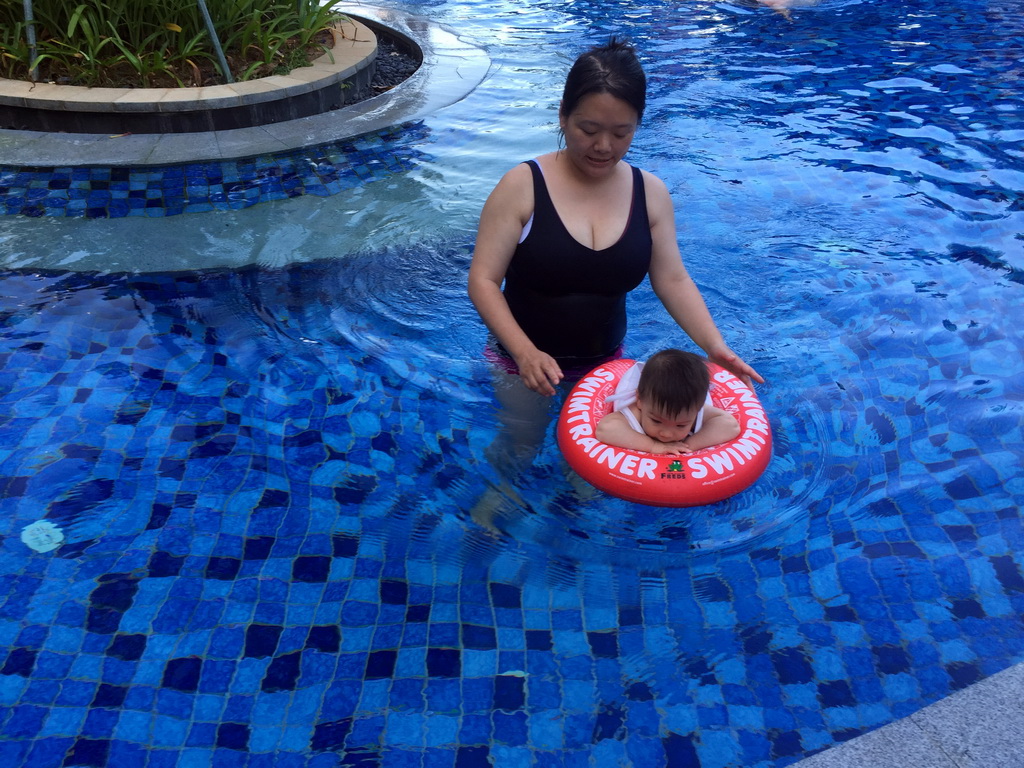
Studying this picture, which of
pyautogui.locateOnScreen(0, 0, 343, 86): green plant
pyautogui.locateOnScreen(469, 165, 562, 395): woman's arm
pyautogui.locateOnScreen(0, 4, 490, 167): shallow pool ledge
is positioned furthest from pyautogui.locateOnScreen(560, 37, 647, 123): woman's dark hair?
pyautogui.locateOnScreen(0, 0, 343, 86): green plant

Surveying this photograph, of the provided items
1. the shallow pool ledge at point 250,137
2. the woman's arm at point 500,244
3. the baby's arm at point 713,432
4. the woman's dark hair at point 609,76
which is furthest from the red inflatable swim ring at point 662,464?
the shallow pool ledge at point 250,137

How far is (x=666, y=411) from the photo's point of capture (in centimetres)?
316

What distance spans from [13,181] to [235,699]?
14.8ft

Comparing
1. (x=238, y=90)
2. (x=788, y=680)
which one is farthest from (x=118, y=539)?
(x=238, y=90)

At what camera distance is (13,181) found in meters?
5.68

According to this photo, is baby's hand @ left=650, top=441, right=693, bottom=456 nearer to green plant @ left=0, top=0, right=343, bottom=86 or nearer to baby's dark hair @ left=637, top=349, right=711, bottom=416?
baby's dark hair @ left=637, top=349, right=711, bottom=416

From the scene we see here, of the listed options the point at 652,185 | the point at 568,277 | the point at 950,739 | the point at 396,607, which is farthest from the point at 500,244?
the point at 950,739

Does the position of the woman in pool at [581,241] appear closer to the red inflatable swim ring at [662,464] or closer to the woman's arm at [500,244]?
the woman's arm at [500,244]

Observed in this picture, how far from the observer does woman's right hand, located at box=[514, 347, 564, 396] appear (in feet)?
9.76

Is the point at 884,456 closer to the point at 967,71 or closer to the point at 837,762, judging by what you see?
the point at 837,762

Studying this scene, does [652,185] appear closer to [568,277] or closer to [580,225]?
[580,225]

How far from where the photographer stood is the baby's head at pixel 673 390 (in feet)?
10.1

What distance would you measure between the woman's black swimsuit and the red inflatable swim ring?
12.3 inches

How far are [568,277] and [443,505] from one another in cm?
110
